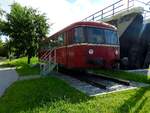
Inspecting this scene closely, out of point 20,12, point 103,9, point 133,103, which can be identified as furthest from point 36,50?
point 133,103

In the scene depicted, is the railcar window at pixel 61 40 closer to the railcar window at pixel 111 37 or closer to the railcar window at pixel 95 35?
the railcar window at pixel 95 35

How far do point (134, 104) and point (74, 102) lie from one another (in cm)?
191

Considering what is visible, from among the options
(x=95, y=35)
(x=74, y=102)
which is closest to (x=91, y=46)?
(x=95, y=35)

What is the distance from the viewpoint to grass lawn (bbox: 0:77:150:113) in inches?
267

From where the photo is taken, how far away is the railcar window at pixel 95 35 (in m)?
12.3

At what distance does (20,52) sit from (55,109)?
2643cm

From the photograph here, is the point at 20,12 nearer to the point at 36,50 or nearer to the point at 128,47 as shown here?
the point at 36,50

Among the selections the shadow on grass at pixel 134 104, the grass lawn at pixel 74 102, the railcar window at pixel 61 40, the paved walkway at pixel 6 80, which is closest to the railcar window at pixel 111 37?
the railcar window at pixel 61 40

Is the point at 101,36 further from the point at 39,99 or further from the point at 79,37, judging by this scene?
the point at 39,99

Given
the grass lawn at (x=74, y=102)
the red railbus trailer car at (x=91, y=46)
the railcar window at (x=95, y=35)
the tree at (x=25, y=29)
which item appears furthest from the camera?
the tree at (x=25, y=29)

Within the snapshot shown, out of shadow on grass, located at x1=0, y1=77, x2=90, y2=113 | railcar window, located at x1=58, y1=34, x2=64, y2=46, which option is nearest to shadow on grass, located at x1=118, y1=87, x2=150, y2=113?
shadow on grass, located at x1=0, y1=77, x2=90, y2=113

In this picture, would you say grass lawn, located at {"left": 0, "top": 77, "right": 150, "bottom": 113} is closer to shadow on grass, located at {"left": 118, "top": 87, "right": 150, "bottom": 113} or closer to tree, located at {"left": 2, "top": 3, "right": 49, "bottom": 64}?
shadow on grass, located at {"left": 118, "top": 87, "right": 150, "bottom": 113}

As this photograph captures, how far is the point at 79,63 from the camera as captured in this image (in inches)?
477

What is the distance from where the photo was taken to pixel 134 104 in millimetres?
7059
